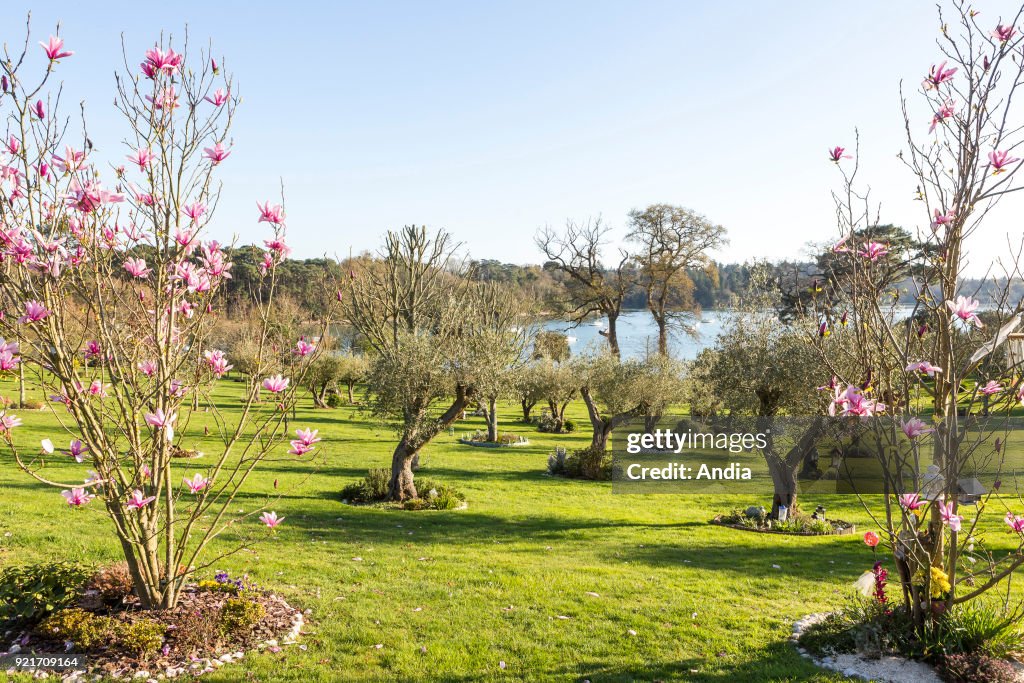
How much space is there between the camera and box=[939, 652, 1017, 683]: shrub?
19.6ft

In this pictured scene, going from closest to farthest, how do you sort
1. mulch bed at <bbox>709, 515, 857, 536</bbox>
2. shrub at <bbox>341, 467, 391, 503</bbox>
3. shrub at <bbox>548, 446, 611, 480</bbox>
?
mulch bed at <bbox>709, 515, 857, 536</bbox>, shrub at <bbox>341, 467, 391, 503</bbox>, shrub at <bbox>548, 446, 611, 480</bbox>

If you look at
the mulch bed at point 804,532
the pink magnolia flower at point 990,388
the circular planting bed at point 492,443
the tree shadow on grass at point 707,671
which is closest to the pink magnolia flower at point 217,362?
the tree shadow on grass at point 707,671

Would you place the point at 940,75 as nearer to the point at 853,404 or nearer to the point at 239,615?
the point at 853,404

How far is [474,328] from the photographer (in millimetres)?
17766

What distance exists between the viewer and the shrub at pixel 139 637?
5.94 metres

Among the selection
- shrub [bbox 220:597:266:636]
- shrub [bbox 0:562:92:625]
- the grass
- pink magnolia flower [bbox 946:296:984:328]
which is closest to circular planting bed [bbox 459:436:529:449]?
the grass

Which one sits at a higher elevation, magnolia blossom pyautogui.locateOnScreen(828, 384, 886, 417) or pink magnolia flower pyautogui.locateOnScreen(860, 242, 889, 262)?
pink magnolia flower pyautogui.locateOnScreen(860, 242, 889, 262)

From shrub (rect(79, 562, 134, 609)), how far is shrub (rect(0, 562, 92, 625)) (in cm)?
10

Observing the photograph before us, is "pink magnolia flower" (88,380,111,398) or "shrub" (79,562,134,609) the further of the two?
"shrub" (79,562,134,609)

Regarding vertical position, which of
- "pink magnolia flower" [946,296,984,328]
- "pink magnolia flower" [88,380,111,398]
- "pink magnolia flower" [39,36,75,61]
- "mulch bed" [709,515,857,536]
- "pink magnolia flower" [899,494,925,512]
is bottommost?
"mulch bed" [709,515,857,536]

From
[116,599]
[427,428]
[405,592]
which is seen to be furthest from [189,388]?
[427,428]

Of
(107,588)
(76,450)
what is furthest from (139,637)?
(76,450)

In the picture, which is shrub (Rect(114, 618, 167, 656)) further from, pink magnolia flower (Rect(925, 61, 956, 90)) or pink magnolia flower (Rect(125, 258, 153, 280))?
pink magnolia flower (Rect(925, 61, 956, 90))

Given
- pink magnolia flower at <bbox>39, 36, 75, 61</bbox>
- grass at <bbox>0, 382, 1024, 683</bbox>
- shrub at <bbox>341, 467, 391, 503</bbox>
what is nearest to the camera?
pink magnolia flower at <bbox>39, 36, 75, 61</bbox>
